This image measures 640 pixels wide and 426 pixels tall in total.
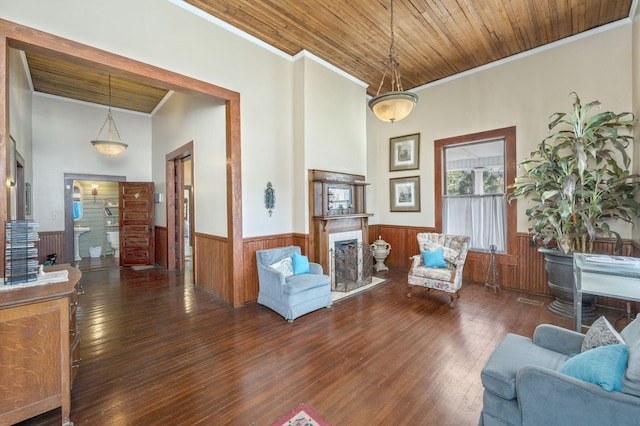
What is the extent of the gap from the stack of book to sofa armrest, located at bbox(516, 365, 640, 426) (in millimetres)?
3185

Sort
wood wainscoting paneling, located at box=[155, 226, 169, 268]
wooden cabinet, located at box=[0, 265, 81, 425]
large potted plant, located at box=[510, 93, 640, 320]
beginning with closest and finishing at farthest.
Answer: wooden cabinet, located at box=[0, 265, 81, 425]
large potted plant, located at box=[510, 93, 640, 320]
wood wainscoting paneling, located at box=[155, 226, 169, 268]

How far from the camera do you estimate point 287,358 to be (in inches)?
103

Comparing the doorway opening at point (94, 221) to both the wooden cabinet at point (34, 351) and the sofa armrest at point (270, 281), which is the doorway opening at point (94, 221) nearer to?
the sofa armrest at point (270, 281)

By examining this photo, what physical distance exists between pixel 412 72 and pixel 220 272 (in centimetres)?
494

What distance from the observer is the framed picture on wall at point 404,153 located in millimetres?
5777

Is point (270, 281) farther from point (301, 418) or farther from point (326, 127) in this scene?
Result: point (326, 127)

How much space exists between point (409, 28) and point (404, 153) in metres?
2.58

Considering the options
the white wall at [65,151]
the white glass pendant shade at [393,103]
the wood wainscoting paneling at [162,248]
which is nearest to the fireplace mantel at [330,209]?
the white glass pendant shade at [393,103]

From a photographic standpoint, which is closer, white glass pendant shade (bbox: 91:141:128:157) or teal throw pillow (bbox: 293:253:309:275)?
teal throw pillow (bbox: 293:253:309:275)

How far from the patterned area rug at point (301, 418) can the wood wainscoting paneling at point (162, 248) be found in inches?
212

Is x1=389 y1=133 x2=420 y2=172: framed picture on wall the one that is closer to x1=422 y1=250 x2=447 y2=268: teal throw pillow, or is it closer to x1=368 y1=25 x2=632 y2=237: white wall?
x1=368 y1=25 x2=632 y2=237: white wall

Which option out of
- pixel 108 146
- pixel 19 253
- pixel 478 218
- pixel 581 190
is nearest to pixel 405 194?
pixel 478 218

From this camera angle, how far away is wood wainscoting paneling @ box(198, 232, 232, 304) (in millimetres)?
4055

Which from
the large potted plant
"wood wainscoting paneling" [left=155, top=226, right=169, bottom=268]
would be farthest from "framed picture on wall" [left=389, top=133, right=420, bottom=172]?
"wood wainscoting paneling" [left=155, top=226, right=169, bottom=268]
